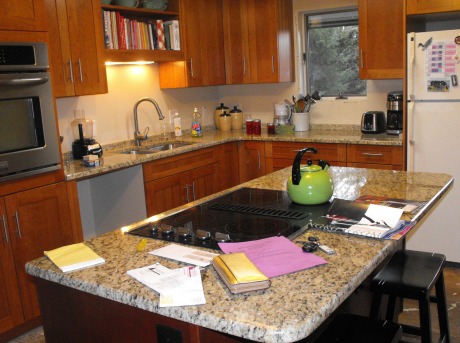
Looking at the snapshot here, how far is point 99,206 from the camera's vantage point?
407 cm

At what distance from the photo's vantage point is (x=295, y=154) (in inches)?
174

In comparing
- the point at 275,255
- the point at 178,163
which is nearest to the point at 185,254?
the point at 275,255

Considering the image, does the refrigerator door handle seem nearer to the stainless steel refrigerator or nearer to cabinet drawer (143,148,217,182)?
the stainless steel refrigerator

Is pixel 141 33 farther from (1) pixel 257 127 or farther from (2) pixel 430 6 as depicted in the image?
(2) pixel 430 6

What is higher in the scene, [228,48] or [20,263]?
[228,48]

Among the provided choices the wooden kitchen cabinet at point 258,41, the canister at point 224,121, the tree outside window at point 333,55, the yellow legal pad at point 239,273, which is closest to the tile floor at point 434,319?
the yellow legal pad at point 239,273

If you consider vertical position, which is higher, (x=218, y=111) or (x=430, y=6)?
(x=430, y=6)

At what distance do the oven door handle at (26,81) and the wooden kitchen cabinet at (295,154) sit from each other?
2152 millimetres

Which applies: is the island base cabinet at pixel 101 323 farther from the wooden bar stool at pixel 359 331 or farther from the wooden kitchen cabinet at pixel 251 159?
the wooden kitchen cabinet at pixel 251 159

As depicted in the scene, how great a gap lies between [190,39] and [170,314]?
3.56 metres

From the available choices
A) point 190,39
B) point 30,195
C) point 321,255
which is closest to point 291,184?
point 321,255

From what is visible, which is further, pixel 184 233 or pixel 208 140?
pixel 208 140

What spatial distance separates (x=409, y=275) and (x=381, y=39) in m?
2.49

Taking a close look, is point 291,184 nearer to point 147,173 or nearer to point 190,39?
point 147,173
